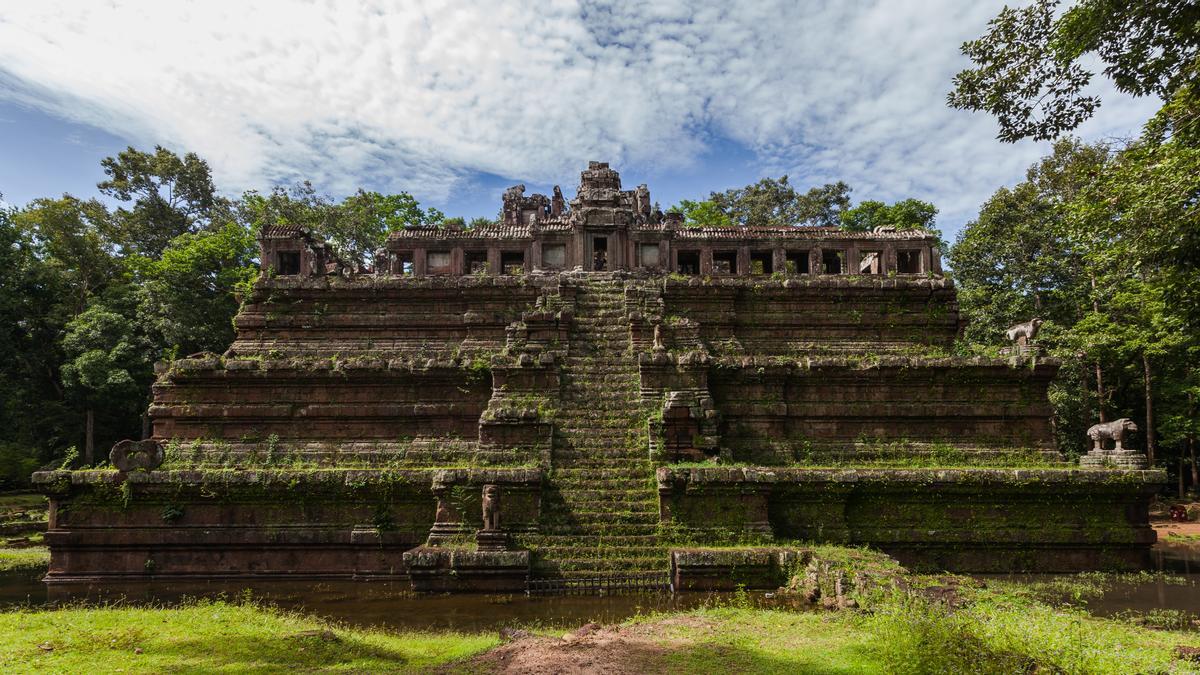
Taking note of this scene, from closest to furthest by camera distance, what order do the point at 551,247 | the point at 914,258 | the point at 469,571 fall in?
1. the point at 469,571
2. the point at 551,247
3. the point at 914,258

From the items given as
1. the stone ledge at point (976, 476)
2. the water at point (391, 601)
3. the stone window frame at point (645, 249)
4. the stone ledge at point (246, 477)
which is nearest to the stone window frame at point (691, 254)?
the stone window frame at point (645, 249)

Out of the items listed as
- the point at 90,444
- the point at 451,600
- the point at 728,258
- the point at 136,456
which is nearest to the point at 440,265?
the point at 728,258

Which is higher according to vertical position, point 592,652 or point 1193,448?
point 1193,448

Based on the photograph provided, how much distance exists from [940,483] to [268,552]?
12.2 metres

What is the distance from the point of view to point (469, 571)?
32.0 ft

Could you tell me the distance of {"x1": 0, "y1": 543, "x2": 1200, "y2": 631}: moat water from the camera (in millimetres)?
8570

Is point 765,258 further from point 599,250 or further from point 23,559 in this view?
point 23,559

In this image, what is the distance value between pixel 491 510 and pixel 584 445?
2.67 m

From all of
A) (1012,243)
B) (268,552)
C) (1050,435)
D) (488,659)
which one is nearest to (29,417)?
(268,552)

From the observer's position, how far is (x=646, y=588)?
9664mm

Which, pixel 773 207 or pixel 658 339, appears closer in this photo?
pixel 658 339

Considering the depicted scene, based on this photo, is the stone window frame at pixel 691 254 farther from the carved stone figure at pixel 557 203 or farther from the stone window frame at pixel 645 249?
the carved stone figure at pixel 557 203

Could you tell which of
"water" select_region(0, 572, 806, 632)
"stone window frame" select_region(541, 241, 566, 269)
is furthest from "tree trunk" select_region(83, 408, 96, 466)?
"stone window frame" select_region(541, 241, 566, 269)

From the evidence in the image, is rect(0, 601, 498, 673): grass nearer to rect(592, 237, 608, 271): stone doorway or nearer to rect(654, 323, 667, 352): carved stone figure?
rect(654, 323, 667, 352): carved stone figure
